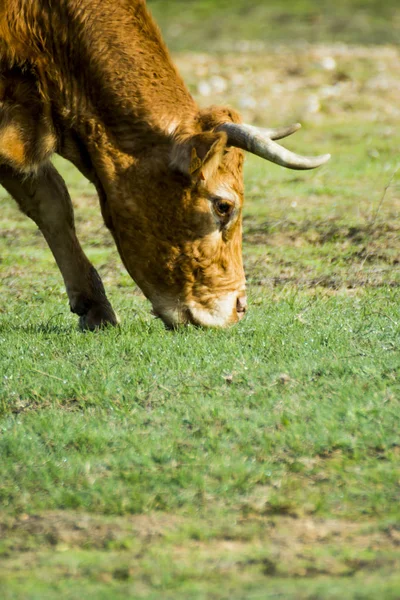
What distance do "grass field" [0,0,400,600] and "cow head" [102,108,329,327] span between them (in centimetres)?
21

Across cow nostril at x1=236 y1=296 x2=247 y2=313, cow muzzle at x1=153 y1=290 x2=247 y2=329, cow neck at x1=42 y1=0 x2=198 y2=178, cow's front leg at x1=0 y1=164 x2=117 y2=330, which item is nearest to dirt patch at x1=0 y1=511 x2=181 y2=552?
cow muzzle at x1=153 y1=290 x2=247 y2=329

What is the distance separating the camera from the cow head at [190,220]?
20.2ft

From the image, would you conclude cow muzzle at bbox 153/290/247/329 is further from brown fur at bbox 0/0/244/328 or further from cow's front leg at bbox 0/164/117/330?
cow's front leg at bbox 0/164/117/330

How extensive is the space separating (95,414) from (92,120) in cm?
205

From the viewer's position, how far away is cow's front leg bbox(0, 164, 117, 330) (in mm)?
6934

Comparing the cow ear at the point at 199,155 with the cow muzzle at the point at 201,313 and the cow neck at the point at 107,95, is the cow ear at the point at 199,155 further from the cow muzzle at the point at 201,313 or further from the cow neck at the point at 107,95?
the cow muzzle at the point at 201,313

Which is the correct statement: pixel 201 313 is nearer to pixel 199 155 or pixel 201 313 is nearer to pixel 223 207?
pixel 223 207

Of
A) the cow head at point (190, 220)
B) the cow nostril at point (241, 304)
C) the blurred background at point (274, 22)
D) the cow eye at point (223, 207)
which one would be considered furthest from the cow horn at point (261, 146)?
the blurred background at point (274, 22)

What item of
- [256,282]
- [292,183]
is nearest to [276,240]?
[256,282]

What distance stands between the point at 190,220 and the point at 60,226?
1.21m

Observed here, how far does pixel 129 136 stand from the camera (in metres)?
6.34

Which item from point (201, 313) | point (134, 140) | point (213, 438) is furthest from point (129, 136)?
point (213, 438)

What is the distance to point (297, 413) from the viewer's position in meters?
4.83

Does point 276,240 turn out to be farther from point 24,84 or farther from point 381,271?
point 24,84
